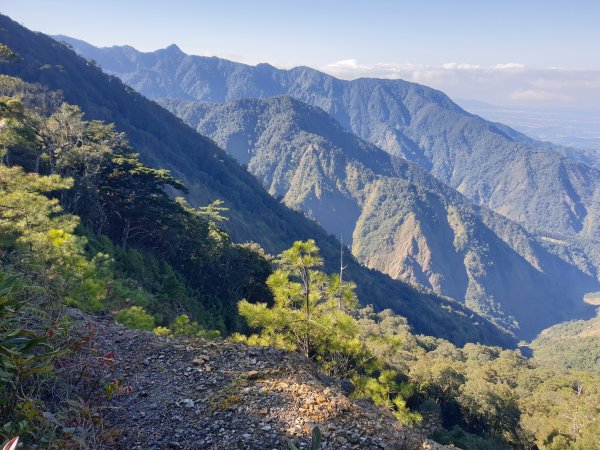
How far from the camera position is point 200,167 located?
417 feet

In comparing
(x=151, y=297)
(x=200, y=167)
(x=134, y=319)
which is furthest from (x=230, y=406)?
(x=200, y=167)

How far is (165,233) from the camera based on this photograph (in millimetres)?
32344

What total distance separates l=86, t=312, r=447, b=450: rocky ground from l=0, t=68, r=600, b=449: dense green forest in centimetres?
86

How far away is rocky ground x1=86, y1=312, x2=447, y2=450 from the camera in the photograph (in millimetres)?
5727

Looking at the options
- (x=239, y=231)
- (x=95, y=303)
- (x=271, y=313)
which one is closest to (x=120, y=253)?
(x=95, y=303)

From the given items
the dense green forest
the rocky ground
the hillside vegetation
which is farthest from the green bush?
the hillside vegetation

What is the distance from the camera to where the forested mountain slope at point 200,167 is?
3944 inches

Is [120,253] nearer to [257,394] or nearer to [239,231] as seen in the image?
[257,394]

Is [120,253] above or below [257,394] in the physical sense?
below

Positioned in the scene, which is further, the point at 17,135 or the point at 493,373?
the point at 493,373

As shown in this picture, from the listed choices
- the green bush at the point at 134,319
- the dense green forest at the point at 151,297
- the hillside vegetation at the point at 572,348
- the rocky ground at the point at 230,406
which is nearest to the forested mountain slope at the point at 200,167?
the hillside vegetation at the point at 572,348

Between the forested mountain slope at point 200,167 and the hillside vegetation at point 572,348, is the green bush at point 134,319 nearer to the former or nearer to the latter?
the forested mountain slope at point 200,167

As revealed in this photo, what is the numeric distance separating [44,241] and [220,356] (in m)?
8.44

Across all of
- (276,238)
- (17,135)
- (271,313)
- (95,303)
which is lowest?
(276,238)
